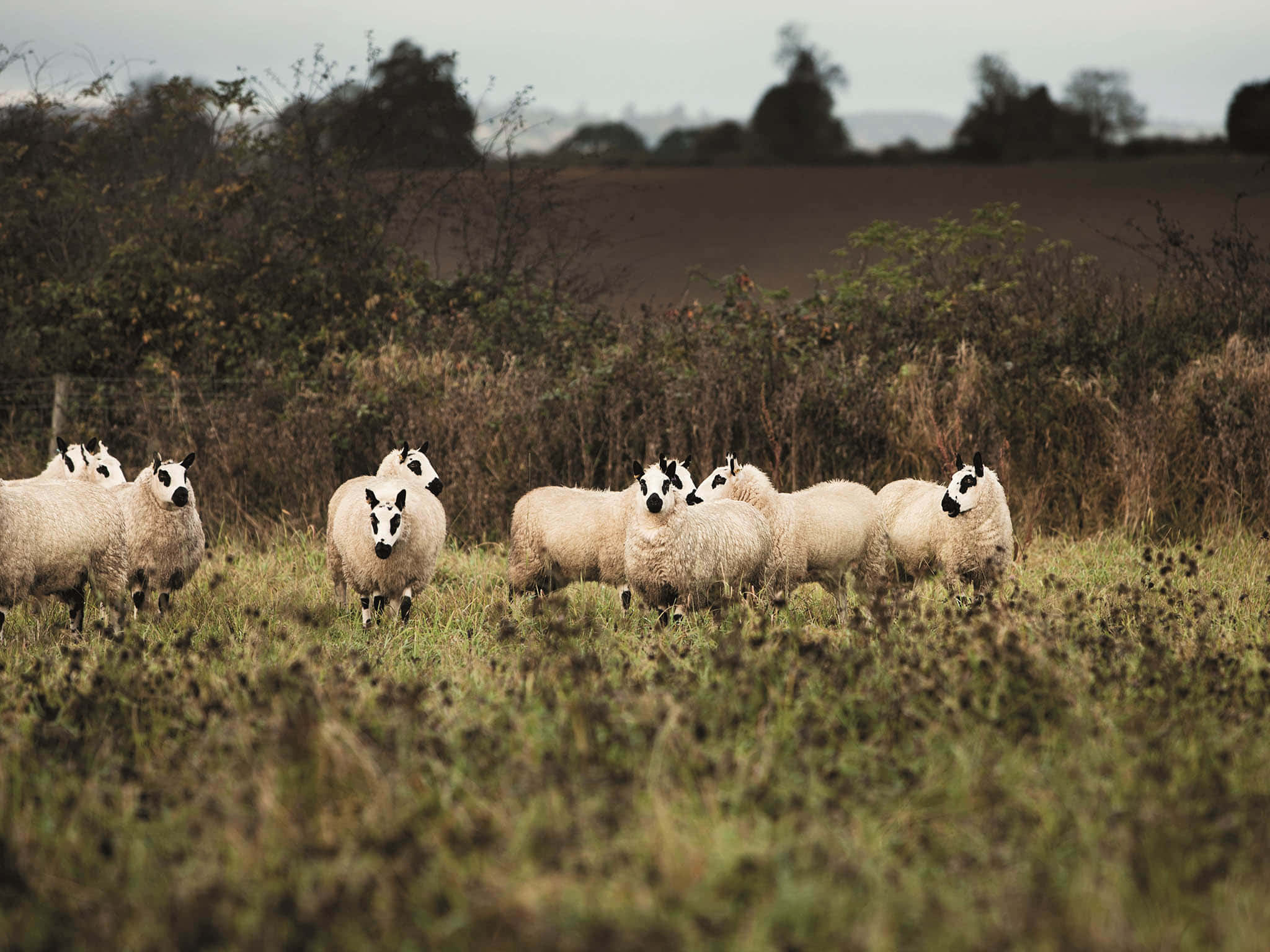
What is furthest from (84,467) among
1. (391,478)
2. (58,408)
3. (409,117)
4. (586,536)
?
(409,117)

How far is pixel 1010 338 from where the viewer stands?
507 inches

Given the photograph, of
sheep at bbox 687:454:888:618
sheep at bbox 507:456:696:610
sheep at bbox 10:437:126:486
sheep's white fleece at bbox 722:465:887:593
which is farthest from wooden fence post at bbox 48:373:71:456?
sheep's white fleece at bbox 722:465:887:593

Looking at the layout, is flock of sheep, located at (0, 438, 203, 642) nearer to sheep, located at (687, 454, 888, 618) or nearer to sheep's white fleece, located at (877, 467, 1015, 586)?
sheep, located at (687, 454, 888, 618)

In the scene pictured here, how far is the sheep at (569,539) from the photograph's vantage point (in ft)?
25.7

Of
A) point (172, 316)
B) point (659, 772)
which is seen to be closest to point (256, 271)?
point (172, 316)

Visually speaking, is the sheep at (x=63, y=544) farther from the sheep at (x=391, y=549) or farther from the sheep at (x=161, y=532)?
the sheep at (x=391, y=549)

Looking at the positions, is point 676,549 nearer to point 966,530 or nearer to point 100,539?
point 966,530

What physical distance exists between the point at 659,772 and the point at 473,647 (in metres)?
2.69

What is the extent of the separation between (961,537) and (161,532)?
17.9ft

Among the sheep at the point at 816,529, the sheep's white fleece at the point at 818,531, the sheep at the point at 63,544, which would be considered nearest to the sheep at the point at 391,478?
the sheep at the point at 63,544

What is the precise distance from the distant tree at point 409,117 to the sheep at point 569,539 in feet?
35.3

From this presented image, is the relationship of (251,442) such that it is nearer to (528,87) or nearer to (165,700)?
(165,700)

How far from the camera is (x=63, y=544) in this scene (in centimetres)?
692

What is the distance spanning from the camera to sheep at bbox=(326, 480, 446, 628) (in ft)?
24.1
